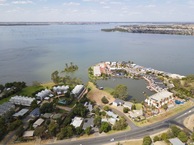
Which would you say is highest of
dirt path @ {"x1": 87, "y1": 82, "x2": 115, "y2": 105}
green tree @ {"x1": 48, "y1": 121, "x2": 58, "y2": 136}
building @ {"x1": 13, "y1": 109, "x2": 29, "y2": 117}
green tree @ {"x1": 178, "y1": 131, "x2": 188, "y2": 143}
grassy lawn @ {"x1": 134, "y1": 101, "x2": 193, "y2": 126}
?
green tree @ {"x1": 178, "y1": 131, "x2": 188, "y2": 143}

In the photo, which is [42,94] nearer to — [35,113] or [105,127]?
[35,113]

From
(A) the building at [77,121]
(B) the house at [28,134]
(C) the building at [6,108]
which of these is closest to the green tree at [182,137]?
(A) the building at [77,121]

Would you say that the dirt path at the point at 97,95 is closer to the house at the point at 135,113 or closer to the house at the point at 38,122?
the house at the point at 135,113

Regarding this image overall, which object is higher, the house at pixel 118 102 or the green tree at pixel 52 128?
the green tree at pixel 52 128

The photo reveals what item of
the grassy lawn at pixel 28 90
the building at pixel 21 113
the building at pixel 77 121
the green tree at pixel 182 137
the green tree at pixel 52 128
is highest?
the green tree at pixel 182 137

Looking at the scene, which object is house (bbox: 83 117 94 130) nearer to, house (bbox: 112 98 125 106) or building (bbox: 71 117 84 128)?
building (bbox: 71 117 84 128)

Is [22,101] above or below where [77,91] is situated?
below

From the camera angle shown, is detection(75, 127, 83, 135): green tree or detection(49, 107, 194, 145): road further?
detection(75, 127, 83, 135): green tree

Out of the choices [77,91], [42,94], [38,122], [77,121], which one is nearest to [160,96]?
[77,91]

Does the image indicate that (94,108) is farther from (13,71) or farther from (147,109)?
(13,71)

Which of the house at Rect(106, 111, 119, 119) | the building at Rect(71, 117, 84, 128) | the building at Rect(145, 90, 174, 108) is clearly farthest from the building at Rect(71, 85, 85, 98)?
the building at Rect(145, 90, 174, 108)

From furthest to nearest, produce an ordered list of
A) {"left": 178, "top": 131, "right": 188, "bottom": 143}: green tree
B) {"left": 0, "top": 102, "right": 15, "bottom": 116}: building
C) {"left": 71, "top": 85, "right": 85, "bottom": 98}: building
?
{"left": 71, "top": 85, "right": 85, "bottom": 98}: building < {"left": 0, "top": 102, "right": 15, "bottom": 116}: building < {"left": 178, "top": 131, "right": 188, "bottom": 143}: green tree
